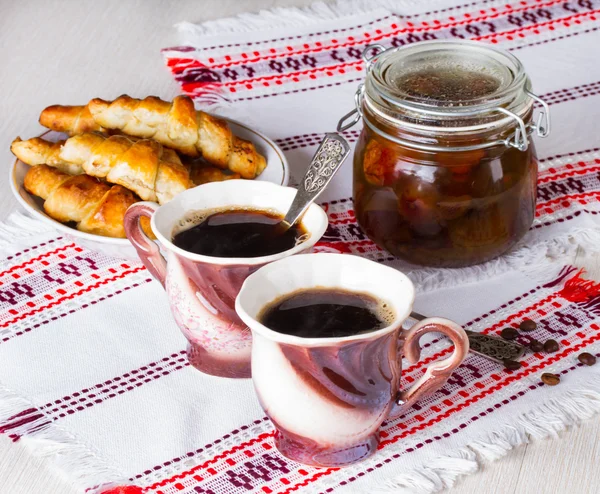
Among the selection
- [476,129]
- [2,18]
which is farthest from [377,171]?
[2,18]

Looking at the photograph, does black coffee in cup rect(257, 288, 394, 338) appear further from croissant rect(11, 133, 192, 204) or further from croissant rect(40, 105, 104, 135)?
croissant rect(40, 105, 104, 135)

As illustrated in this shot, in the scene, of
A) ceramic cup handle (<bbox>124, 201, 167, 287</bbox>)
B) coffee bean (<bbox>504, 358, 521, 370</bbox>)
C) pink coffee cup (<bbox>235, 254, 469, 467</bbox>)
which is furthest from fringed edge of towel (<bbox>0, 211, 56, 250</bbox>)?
coffee bean (<bbox>504, 358, 521, 370</bbox>)

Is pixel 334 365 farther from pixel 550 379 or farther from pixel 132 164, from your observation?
pixel 132 164

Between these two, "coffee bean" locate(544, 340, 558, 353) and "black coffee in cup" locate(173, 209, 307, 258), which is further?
"coffee bean" locate(544, 340, 558, 353)

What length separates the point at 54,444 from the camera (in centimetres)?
91

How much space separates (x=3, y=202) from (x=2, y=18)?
0.71 metres

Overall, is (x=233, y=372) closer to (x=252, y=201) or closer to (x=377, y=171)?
(x=252, y=201)

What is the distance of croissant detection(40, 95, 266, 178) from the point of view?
1.24 meters

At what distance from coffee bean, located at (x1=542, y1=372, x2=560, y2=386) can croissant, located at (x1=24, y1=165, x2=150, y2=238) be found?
52cm

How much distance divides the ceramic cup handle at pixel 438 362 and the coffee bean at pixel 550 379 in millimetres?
173

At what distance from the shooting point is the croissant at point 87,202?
3.70ft

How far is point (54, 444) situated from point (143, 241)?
0.78 feet

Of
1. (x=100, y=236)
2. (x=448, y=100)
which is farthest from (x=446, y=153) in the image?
(x=100, y=236)

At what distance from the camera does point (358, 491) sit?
2.79 ft
